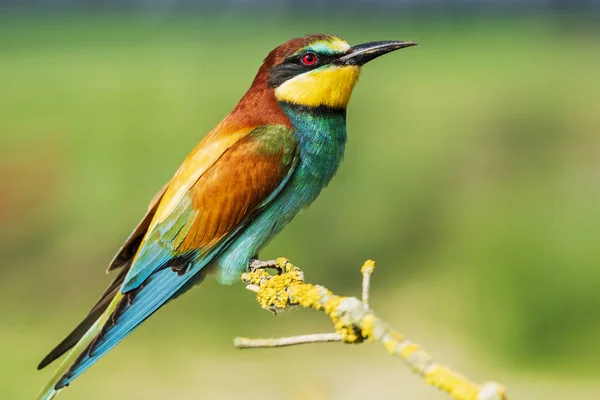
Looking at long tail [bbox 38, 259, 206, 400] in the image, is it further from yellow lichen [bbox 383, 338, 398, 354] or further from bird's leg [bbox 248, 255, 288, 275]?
yellow lichen [bbox 383, 338, 398, 354]

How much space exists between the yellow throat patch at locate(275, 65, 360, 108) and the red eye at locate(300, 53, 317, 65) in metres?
0.02

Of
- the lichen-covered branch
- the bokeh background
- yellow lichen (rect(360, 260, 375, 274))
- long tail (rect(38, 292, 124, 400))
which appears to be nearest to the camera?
the lichen-covered branch

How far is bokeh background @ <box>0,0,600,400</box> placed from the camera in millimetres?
6055

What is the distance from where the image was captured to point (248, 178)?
169cm

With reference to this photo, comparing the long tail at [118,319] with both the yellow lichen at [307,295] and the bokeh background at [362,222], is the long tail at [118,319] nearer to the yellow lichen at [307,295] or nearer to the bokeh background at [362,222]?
the yellow lichen at [307,295]

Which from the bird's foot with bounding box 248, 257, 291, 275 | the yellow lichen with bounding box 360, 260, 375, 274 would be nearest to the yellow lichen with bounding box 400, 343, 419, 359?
the yellow lichen with bounding box 360, 260, 375, 274

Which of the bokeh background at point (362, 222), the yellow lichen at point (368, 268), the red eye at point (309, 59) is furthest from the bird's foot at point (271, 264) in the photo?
the bokeh background at point (362, 222)

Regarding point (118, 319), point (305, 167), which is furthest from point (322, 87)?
point (118, 319)

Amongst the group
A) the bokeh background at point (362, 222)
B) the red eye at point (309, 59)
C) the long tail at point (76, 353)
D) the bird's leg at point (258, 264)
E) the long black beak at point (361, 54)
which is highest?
the long black beak at point (361, 54)

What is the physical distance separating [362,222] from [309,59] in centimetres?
470

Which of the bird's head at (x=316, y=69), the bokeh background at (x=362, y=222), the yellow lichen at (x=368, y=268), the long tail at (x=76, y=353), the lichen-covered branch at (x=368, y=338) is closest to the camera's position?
the lichen-covered branch at (x=368, y=338)

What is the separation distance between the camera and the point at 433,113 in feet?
33.0

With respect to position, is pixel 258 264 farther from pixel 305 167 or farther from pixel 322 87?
pixel 322 87

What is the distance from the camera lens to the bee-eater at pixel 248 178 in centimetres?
167
